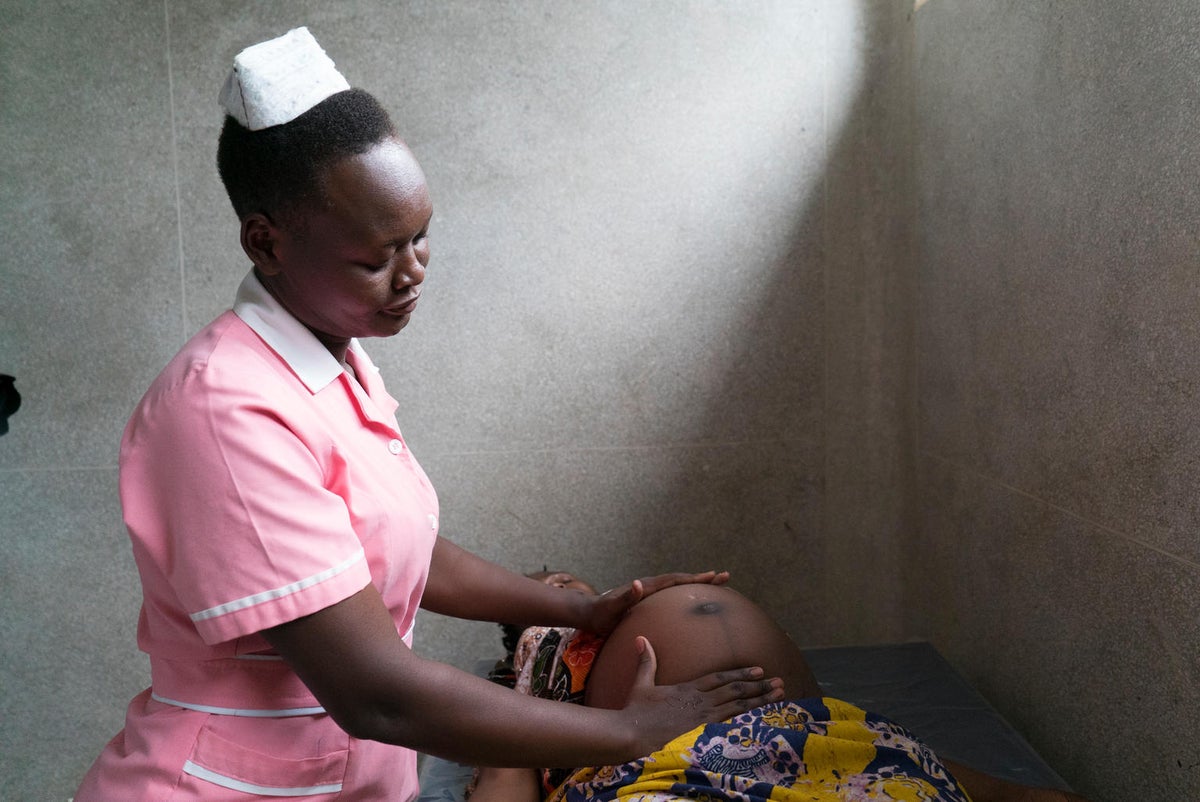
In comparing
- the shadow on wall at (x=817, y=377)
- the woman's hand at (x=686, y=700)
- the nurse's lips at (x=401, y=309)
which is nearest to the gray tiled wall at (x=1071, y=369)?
the shadow on wall at (x=817, y=377)

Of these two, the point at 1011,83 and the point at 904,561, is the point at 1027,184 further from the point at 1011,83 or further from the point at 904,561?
the point at 904,561

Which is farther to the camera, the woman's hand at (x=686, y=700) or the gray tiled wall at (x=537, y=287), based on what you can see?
the gray tiled wall at (x=537, y=287)

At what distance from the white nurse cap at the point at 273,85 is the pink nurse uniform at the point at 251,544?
0.21 meters

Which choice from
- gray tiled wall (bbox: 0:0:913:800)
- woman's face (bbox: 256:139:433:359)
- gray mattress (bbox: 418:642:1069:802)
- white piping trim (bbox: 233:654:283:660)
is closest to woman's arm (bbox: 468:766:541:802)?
gray mattress (bbox: 418:642:1069:802)

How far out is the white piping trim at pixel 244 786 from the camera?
40.8 inches

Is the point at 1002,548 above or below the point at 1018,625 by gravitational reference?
above

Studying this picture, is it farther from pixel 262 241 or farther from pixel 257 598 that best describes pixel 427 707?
pixel 262 241

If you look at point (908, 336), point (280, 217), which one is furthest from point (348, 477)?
point (908, 336)

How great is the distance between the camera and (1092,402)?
1.65 meters

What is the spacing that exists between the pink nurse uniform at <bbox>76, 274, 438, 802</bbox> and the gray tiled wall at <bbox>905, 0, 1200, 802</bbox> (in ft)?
3.89

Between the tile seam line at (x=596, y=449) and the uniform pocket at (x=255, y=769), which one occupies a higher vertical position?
the tile seam line at (x=596, y=449)

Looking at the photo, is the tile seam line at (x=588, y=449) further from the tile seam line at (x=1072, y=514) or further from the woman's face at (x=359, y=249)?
the woman's face at (x=359, y=249)

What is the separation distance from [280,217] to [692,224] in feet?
5.31

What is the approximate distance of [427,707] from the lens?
3.33 ft
